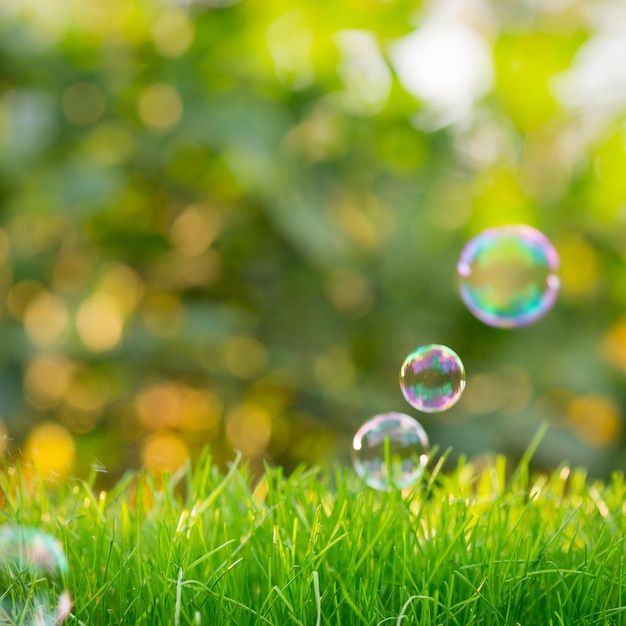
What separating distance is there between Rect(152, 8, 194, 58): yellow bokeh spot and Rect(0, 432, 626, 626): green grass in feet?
9.01

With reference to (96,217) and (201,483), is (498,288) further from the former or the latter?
(96,217)

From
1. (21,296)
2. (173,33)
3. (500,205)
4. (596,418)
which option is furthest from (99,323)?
(596,418)

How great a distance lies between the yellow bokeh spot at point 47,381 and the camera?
3573 millimetres

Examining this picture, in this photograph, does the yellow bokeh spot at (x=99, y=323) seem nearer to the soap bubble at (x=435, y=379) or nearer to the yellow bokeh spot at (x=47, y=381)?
the yellow bokeh spot at (x=47, y=381)

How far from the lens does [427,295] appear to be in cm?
398

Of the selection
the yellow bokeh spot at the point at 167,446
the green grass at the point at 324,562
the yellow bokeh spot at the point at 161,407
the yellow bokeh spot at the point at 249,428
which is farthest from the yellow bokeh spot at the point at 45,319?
the green grass at the point at 324,562

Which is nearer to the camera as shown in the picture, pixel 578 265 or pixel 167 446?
pixel 167 446

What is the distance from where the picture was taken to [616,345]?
4145 mm

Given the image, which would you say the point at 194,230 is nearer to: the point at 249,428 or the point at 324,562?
the point at 249,428

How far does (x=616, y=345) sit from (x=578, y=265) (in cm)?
42

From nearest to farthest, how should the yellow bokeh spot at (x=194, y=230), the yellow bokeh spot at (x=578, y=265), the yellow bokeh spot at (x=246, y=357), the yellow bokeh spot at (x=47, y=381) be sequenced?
the yellow bokeh spot at (x=47, y=381) < the yellow bokeh spot at (x=246, y=357) < the yellow bokeh spot at (x=194, y=230) < the yellow bokeh spot at (x=578, y=265)

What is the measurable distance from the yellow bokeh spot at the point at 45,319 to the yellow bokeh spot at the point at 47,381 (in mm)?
105

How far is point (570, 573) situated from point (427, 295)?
8.44ft

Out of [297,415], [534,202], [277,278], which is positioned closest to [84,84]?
[277,278]
